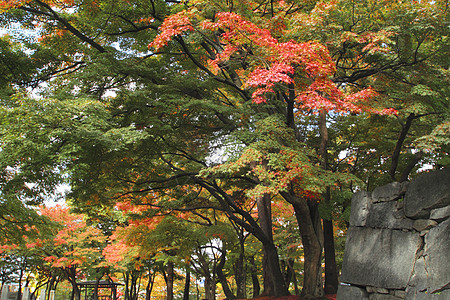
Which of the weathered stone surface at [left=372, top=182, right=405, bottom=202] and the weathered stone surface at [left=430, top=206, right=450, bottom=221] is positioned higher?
the weathered stone surface at [left=372, top=182, right=405, bottom=202]

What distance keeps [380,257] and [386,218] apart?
62 centimetres

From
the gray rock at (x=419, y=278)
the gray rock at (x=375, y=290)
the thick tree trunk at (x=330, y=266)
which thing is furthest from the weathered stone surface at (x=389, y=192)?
the thick tree trunk at (x=330, y=266)

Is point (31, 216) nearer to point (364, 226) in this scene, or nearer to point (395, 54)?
point (364, 226)

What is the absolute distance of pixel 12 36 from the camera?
9883 mm

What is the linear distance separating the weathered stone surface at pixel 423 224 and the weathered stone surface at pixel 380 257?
0.37 ft

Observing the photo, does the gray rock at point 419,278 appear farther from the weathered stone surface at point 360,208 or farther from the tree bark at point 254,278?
the tree bark at point 254,278

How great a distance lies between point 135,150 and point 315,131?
6.61 meters

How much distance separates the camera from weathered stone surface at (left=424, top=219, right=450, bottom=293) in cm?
479

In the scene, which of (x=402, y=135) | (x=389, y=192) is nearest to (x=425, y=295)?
(x=389, y=192)

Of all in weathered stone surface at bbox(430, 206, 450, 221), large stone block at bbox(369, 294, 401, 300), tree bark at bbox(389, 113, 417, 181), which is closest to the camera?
weathered stone surface at bbox(430, 206, 450, 221)

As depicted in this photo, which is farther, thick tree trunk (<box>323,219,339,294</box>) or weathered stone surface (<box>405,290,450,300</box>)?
thick tree trunk (<box>323,219,339,294</box>)

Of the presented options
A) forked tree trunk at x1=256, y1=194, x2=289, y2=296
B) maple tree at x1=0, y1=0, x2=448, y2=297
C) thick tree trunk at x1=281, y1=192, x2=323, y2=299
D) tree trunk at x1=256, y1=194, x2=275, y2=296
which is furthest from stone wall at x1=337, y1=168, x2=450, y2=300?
tree trunk at x1=256, y1=194, x2=275, y2=296

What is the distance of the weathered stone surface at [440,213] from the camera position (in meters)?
4.99

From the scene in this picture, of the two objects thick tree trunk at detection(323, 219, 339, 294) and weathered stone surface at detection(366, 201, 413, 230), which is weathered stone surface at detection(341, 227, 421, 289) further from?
thick tree trunk at detection(323, 219, 339, 294)
